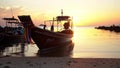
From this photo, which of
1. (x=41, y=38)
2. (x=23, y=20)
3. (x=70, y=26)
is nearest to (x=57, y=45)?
(x=41, y=38)

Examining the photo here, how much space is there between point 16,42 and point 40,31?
49.8ft

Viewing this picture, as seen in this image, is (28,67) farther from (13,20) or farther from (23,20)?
(13,20)

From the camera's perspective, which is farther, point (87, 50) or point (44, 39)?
point (87, 50)

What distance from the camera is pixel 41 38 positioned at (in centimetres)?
2405

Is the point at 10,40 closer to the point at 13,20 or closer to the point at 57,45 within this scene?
the point at 13,20

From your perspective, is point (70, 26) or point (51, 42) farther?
point (70, 26)

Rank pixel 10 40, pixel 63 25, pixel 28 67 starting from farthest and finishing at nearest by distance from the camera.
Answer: pixel 10 40 < pixel 63 25 < pixel 28 67

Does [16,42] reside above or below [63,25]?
below

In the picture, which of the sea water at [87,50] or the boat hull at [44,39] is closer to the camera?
the sea water at [87,50]

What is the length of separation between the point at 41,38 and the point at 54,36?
6.52ft

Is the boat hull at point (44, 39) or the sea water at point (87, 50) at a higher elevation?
the boat hull at point (44, 39)

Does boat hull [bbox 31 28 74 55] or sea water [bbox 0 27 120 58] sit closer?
sea water [bbox 0 27 120 58]

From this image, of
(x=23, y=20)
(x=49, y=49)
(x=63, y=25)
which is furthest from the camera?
(x=63, y=25)

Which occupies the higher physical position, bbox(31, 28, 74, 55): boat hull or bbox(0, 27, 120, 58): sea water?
bbox(31, 28, 74, 55): boat hull
